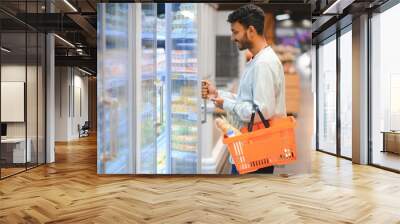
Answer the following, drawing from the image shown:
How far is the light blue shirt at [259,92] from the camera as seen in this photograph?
5.61 metres

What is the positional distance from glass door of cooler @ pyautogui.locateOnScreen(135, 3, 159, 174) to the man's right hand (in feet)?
2.35

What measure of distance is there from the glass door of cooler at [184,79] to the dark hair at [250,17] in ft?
2.07

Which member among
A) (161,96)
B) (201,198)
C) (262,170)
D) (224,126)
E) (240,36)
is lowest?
(201,198)

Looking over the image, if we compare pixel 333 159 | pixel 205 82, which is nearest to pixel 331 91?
pixel 333 159

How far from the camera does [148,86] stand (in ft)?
19.4

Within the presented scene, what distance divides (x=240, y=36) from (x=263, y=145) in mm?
1655

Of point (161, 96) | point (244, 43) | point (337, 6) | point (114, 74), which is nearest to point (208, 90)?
point (161, 96)

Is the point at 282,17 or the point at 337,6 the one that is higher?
the point at 337,6

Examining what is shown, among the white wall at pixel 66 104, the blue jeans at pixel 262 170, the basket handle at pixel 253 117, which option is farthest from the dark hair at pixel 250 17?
the white wall at pixel 66 104

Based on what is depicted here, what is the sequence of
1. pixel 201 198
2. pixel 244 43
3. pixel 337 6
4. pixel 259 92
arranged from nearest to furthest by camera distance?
pixel 201 198
pixel 259 92
pixel 244 43
pixel 337 6

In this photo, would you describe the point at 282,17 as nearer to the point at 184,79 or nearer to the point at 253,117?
the point at 253,117

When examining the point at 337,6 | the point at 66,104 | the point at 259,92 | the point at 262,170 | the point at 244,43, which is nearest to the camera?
the point at 259,92

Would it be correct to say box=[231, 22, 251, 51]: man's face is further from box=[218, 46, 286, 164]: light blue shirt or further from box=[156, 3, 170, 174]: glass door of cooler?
box=[156, 3, 170, 174]: glass door of cooler

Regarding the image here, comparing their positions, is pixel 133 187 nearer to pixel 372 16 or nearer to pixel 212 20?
pixel 212 20
